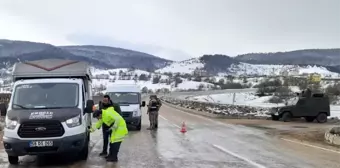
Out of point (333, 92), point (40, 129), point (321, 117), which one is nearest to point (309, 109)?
point (321, 117)

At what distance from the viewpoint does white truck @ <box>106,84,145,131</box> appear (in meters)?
22.6

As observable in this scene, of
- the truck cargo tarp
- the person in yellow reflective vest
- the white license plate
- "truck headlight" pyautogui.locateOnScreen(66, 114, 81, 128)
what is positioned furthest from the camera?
the truck cargo tarp

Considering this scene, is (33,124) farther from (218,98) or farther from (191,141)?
(218,98)

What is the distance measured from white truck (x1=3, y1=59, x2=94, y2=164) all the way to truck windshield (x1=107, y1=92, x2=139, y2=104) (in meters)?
9.98

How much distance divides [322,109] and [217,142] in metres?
20.1

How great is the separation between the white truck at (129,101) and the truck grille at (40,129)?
11.8 metres

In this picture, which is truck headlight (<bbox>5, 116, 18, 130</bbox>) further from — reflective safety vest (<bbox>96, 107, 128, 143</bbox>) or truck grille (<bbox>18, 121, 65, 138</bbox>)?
reflective safety vest (<bbox>96, 107, 128, 143</bbox>)

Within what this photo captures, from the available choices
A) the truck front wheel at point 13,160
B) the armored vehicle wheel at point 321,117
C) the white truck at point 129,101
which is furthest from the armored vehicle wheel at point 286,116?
the truck front wheel at point 13,160

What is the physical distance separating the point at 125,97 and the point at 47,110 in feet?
41.2

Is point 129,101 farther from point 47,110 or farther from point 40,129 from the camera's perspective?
point 40,129

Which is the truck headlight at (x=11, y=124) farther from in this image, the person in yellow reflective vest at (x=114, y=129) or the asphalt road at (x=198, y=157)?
the person in yellow reflective vest at (x=114, y=129)

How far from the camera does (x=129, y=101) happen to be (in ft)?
77.0

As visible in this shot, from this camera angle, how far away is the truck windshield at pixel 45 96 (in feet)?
38.0

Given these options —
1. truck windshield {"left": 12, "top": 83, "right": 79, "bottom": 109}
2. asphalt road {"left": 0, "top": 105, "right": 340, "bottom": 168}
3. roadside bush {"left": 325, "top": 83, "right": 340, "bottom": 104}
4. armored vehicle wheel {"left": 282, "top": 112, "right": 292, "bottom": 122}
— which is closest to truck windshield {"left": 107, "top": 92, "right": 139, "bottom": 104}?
asphalt road {"left": 0, "top": 105, "right": 340, "bottom": 168}
